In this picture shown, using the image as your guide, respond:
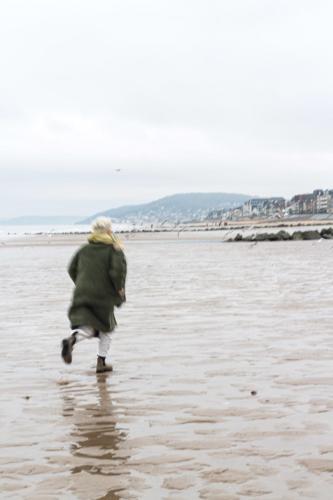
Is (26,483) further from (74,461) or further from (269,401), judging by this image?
(269,401)

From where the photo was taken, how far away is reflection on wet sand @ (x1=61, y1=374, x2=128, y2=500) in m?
4.78

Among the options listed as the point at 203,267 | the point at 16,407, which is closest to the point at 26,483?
the point at 16,407

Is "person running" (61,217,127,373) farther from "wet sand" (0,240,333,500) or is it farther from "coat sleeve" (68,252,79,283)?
"wet sand" (0,240,333,500)

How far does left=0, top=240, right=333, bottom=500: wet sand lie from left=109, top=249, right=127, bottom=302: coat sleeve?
3.54ft

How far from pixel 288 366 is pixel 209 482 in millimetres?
3903

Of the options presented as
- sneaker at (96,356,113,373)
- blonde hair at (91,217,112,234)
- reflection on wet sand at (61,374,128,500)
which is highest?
blonde hair at (91,217,112,234)

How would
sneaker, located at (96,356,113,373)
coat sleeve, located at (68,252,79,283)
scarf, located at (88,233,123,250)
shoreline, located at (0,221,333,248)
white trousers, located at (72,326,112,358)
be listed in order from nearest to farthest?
sneaker, located at (96,356,113,373)
white trousers, located at (72,326,112,358)
scarf, located at (88,233,123,250)
coat sleeve, located at (68,252,79,283)
shoreline, located at (0,221,333,248)

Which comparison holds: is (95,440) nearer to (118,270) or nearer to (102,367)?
(102,367)

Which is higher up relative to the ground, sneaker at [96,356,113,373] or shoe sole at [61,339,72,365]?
shoe sole at [61,339,72,365]

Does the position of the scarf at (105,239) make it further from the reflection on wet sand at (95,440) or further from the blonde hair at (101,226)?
the reflection on wet sand at (95,440)

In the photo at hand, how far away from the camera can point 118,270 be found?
8695 mm

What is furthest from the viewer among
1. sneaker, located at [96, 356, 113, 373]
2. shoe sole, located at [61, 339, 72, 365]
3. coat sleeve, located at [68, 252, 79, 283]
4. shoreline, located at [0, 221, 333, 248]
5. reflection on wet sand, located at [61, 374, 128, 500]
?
shoreline, located at [0, 221, 333, 248]

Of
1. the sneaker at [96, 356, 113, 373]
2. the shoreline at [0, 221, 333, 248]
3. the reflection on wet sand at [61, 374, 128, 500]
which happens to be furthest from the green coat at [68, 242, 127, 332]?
the shoreline at [0, 221, 333, 248]

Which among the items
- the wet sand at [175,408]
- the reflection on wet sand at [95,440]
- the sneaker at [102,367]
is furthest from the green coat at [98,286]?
the reflection on wet sand at [95,440]
